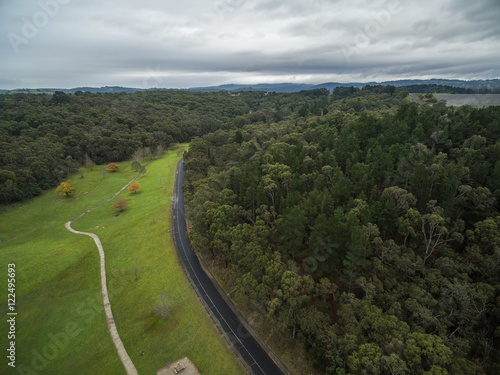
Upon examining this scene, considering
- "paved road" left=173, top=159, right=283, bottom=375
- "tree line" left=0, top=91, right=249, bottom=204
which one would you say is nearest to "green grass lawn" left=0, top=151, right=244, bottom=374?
"paved road" left=173, top=159, right=283, bottom=375

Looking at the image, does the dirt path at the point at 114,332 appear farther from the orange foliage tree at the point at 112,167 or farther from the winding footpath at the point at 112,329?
the orange foliage tree at the point at 112,167

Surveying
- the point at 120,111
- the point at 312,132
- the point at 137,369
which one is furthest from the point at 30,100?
the point at 137,369

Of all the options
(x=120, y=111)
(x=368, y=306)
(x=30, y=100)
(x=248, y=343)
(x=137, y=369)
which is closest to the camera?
(x=368, y=306)

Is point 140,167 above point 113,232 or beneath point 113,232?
above

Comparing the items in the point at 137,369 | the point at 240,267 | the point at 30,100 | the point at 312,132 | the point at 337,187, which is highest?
the point at 30,100

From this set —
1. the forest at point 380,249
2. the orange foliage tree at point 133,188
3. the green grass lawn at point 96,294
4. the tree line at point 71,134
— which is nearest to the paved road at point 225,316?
the green grass lawn at point 96,294

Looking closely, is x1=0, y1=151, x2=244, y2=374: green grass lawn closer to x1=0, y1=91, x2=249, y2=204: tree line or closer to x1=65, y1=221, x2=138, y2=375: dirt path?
x1=65, y1=221, x2=138, y2=375: dirt path

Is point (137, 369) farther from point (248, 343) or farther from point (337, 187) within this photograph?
point (337, 187)
